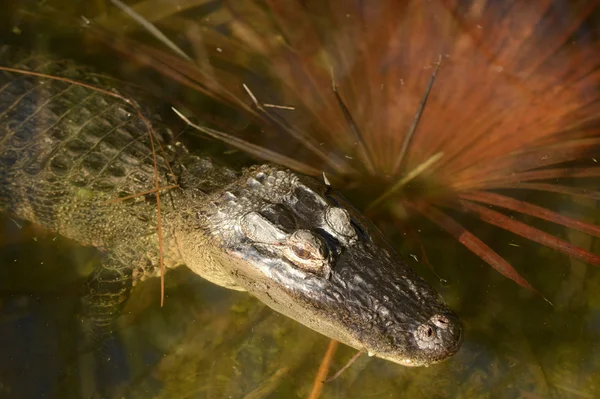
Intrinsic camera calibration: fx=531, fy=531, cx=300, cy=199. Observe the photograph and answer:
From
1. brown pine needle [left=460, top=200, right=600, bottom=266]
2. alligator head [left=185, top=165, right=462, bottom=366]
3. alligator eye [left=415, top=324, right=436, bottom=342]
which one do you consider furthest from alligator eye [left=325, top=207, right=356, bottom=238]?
brown pine needle [left=460, top=200, right=600, bottom=266]

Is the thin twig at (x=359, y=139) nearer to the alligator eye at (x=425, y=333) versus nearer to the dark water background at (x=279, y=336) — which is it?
the dark water background at (x=279, y=336)

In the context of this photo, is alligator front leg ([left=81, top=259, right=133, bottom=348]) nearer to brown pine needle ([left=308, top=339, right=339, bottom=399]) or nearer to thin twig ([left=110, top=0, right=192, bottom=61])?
brown pine needle ([left=308, top=339, right=339, bottom=399])

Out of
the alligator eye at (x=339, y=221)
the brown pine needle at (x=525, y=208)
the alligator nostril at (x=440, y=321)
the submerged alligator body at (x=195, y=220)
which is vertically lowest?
the submerged alligator body at (x=195, y=220)

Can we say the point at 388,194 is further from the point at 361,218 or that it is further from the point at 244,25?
the point at 244,25

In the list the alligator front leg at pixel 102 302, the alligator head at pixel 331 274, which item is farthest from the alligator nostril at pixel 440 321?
the alligator front leg at pixel 102 302

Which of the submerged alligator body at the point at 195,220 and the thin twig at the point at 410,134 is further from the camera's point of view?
the thin twig at the point at 410,134

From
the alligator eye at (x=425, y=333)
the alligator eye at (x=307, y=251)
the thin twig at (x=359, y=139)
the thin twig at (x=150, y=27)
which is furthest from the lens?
the thin twig at (x=150, y=27)

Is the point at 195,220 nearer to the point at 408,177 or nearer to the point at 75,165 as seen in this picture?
the point at 75,165

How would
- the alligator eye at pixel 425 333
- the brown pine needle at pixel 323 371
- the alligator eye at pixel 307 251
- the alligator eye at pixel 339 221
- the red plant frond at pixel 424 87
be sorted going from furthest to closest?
→ the red plant frond at pixel 424 87
the brown pine needle at pixel 323 371
the alligator eye at pixel 339 221
the alligator eye at pixel 307 251
the alligator eye at pixel 425 333

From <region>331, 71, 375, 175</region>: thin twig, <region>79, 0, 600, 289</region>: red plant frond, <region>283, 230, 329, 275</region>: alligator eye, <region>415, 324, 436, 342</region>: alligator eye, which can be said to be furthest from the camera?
<region>331, 71, 375, 175</region>: thin twig
